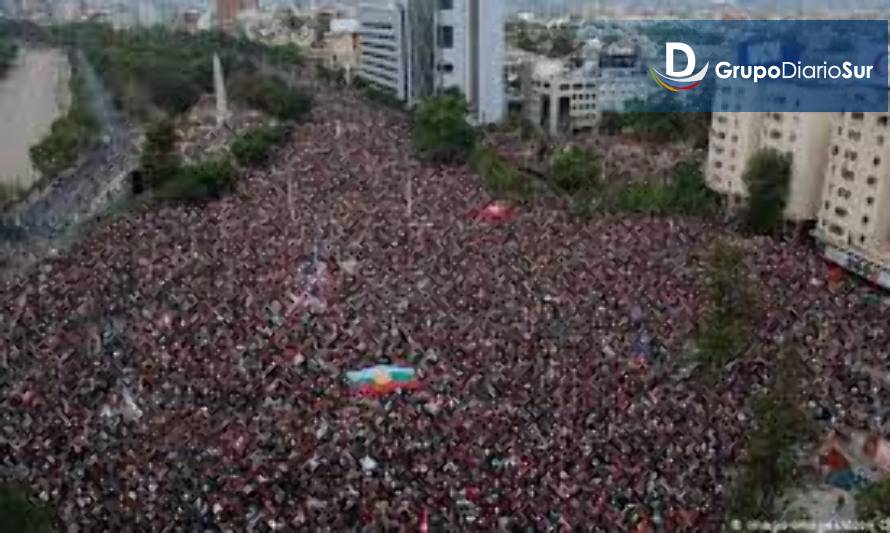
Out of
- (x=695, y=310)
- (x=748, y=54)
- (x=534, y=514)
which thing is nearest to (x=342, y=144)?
(x=748, y=54)

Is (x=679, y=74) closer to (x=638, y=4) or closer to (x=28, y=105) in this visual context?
(x=28, y=105)

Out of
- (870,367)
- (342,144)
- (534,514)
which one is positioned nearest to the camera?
(534,514)

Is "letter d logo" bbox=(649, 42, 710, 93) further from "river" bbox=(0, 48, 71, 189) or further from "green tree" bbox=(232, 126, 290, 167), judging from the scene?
"river" bbox=(0, 48, 71, 189)

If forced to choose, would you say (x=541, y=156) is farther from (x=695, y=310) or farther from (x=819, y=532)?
(x=819, y=532)

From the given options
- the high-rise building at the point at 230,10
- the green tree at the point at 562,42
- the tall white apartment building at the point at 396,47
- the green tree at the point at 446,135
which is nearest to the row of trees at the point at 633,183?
the green tree at the point at 446,135

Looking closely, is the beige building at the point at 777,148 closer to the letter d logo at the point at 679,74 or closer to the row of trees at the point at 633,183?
the row of trees at the point at 633,183

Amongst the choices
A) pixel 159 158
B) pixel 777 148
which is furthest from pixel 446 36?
pixel 777 148
